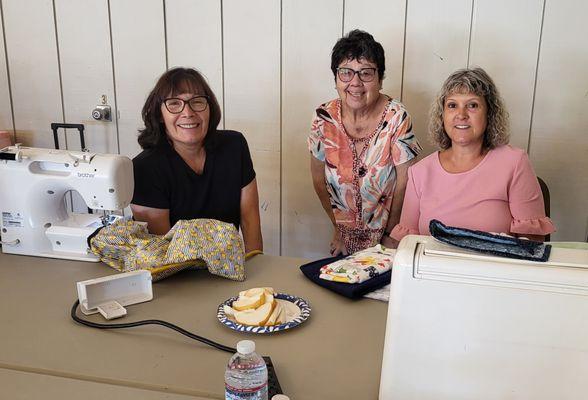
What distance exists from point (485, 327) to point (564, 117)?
177 centimetres

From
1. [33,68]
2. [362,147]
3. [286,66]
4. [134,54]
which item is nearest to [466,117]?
[362,147]

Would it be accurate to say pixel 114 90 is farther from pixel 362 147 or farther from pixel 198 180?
pixel 362 147

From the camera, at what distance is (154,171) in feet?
5.94

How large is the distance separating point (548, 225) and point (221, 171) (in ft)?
3.83

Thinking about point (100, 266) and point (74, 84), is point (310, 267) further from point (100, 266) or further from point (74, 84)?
point (74, 84)

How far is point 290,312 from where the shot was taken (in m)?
1.18

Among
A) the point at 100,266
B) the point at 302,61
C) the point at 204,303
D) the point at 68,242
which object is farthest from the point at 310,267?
the point at 302,61

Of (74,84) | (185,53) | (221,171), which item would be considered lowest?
(221,171)

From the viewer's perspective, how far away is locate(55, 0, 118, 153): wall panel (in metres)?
2.58

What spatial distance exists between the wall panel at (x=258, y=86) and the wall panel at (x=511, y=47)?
90cm

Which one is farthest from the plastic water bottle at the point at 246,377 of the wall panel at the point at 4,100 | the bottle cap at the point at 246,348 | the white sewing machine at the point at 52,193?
the wall panel at the point at 4,100

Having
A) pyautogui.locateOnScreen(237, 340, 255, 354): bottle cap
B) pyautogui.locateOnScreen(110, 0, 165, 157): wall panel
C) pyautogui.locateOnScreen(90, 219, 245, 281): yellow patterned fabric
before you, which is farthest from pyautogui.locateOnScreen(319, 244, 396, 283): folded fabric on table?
pyautogui.locateOnScreen(110, 0, 165, 157): wall panel

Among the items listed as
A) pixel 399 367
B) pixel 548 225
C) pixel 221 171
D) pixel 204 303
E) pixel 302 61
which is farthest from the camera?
pixel 302 61

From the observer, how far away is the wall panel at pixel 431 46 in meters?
2.22
